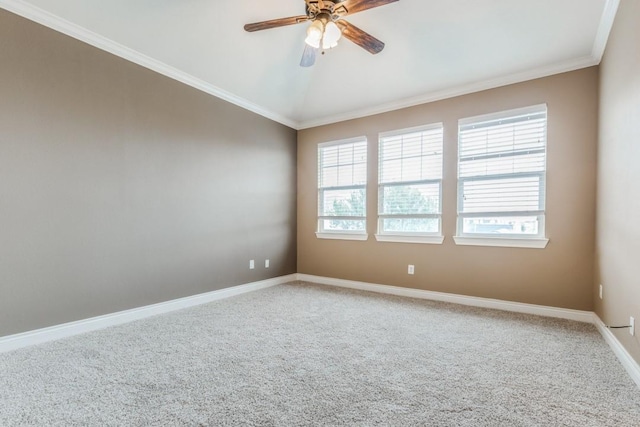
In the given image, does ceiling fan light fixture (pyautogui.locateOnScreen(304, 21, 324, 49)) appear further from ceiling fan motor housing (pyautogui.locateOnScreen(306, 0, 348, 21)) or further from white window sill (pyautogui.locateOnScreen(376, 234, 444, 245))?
white window sill (pyautogui.locateOnScreen(376, 234, 444, 245))

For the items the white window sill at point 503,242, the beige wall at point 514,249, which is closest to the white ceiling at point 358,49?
the beige wall at point 514,249

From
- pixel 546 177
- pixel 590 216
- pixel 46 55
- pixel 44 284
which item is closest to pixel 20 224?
pixel 44 284

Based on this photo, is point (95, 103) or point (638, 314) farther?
point (95, 103)

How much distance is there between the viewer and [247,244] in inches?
164

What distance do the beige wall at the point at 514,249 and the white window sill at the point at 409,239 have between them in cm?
6

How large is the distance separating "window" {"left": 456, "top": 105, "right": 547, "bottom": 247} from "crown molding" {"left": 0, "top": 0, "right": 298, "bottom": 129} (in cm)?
295

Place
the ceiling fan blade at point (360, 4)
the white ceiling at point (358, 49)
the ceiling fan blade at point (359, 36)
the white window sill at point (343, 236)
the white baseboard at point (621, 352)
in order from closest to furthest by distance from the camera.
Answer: the white baseboard at point (621, 352) → the ceiling fan blade at point (360, 4) → the ceiling fan blade at point (359, 36) → the white ceiling at point (358, 49) → the white window sill at point (343, 236)

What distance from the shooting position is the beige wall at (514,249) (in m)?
3.00

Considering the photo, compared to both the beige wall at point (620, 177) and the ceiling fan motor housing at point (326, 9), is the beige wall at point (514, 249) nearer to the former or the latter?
the beige wall at point (620, 177)

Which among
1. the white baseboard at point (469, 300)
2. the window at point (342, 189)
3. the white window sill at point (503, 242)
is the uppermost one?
the window at point (342, 189)

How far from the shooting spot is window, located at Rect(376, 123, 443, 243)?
3852mm

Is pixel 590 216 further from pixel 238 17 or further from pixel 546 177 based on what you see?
pixel 238 17

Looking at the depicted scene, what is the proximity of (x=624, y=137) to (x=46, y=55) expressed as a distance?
449cm

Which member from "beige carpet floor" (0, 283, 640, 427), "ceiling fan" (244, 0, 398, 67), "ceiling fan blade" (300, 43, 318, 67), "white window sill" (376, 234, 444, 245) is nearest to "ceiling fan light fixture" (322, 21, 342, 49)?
"ceiling fan" (244, 0, 398, 67)
